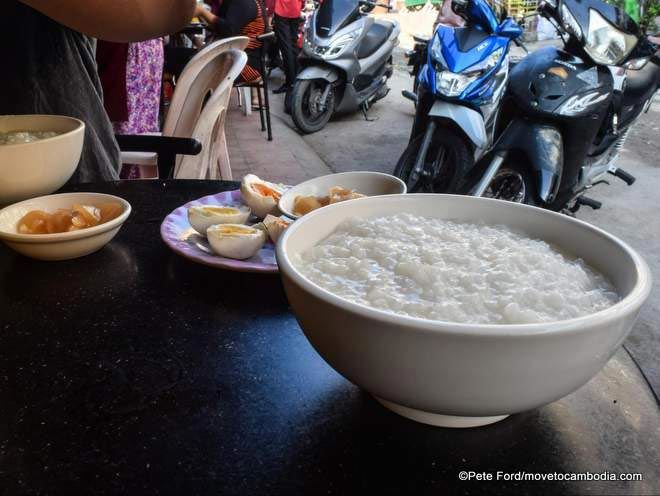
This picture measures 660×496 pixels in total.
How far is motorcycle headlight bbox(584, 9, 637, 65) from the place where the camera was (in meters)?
2.69

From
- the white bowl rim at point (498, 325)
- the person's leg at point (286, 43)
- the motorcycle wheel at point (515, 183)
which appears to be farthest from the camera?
the person's leg at point (286, 43)

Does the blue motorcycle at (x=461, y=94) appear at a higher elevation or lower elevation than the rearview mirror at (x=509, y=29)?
lower

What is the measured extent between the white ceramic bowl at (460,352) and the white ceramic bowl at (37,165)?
733 mm

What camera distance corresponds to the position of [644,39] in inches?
107

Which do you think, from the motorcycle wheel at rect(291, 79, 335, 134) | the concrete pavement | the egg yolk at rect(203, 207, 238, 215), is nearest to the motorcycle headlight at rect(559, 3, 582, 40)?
the concrete pavement

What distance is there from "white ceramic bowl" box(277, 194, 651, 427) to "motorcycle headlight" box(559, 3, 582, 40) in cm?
257

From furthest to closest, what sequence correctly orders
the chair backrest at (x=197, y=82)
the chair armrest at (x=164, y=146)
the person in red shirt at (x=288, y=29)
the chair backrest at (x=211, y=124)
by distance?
the person in red shirt at (x=288, y=29), the chair backrest at (x=197, y=82), the chair backrest at (x=211, y=124), the chair armrest at (x=164, y=146)

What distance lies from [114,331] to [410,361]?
48cm

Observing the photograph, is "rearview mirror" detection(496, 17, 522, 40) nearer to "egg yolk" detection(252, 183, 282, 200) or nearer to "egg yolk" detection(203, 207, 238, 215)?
"egg yolk" detection(252, 183, 282, 200)

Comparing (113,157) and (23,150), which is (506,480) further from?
(113,157)

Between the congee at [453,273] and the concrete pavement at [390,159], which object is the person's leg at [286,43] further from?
the congee at [453,273]

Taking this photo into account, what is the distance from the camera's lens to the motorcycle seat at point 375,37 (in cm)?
586

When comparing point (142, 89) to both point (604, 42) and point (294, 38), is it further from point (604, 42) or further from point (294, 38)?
point (294, 38)

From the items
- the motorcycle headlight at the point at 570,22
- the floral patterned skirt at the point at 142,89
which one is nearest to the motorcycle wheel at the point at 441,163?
the motorcycle headlight at the point at 570,22
